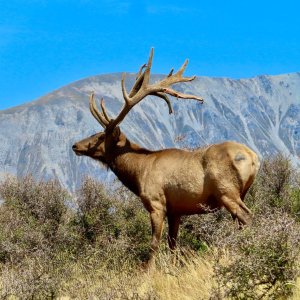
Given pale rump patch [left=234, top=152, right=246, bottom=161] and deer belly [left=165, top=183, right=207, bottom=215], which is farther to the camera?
deer belly [left=165, top=183, right=207, bottom=215]

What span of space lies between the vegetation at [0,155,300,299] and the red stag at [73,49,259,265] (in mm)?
422

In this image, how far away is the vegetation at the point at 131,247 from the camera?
687 cm

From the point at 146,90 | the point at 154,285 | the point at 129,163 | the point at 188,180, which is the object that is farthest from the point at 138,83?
the point at 154,285

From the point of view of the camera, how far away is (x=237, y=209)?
1039 centimetres

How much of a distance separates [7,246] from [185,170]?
13.6 feet

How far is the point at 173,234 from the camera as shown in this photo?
11.5m

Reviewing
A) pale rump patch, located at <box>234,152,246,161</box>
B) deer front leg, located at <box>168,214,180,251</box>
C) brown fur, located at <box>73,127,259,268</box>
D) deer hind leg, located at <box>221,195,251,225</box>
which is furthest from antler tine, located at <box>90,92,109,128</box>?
deer hind leg, located at <box>221,195,251,225</box>

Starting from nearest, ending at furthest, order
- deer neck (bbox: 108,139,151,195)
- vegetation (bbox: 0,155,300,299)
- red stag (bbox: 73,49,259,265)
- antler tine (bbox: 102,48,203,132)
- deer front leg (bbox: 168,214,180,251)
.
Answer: vegetation (bbox: 0,155,300,299) < red stag (bbox: 73,49,259,265) < deer front leg (bbox: 168,214,180,251) < deer neck (bbox: 108,139,151,195) < antler tine (bbox: 102,48,203,132)

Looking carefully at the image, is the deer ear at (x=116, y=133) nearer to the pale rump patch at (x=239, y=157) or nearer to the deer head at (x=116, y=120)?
the deer head at (x=116, y=120)

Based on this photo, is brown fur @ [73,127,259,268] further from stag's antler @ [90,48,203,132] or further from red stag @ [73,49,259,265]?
stag's antler @ [90,48,203,132]

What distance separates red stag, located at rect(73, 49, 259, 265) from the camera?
10445mm

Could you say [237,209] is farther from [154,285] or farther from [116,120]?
[116,120]

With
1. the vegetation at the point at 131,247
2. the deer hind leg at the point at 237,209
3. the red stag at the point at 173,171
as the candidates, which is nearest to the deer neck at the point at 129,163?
the red stag at the point at 173,171

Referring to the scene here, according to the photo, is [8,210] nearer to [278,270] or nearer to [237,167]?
[237,167]
